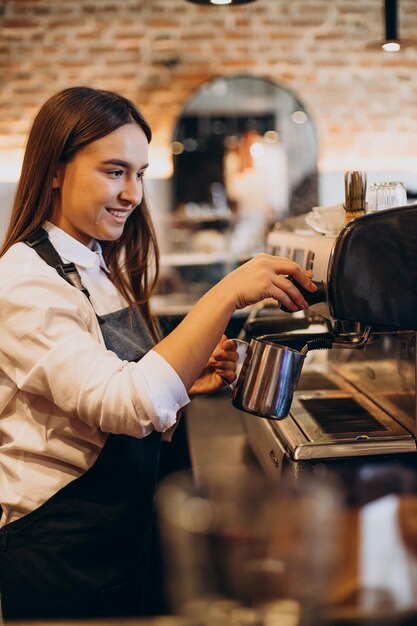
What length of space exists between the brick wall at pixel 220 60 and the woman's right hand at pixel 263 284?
4969 mm

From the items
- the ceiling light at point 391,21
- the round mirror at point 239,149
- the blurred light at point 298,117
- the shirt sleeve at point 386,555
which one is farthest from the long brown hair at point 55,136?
the blurred light at point 298,117

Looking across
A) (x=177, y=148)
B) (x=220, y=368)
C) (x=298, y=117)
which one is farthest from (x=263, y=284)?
(x=298, y=117)

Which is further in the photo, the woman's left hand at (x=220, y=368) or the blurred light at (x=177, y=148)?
the blurred light at (x=177, y=148)

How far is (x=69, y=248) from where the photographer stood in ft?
4.24

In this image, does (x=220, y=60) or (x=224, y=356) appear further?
(x=220, y=60)

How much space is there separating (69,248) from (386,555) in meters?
0.72

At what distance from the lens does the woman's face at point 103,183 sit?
4.06 feet

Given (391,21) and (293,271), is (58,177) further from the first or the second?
(391,21)

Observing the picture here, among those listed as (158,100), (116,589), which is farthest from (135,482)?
(158,100)

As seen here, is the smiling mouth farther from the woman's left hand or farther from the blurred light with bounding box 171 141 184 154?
the blurred light with bounding box 171 141 184 154

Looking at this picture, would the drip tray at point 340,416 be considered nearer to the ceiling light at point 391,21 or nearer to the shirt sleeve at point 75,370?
the shirt sleeve at point 75,370

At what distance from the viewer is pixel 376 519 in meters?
1.23

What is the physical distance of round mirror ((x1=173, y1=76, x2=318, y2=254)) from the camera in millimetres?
5926

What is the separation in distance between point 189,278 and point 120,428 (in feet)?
16.0
